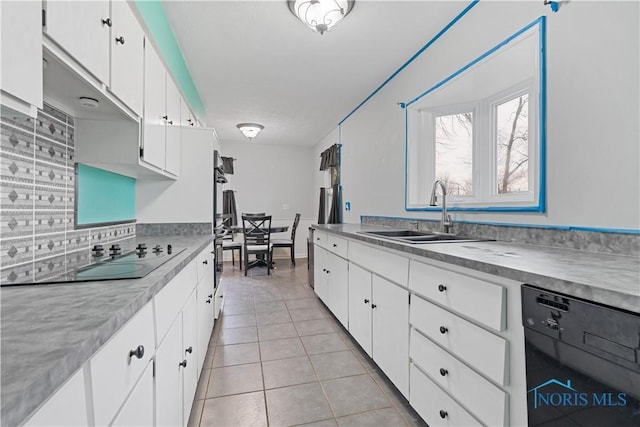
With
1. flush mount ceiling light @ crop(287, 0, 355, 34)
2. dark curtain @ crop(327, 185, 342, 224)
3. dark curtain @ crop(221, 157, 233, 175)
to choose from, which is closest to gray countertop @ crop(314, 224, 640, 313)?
flush mount ceiling light @ crop(287, 0, 355, 34)

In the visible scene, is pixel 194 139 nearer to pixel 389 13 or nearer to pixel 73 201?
pixel 73 201

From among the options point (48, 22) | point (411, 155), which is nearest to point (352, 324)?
point (411, 155)

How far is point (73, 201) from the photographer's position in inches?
57.9

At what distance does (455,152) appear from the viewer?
240 cm

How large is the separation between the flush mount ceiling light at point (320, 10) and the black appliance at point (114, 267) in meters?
1.73

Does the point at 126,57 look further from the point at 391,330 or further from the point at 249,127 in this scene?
the point at 249,127

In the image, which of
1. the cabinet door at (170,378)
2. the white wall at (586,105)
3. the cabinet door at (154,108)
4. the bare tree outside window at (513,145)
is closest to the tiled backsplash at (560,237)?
the white wall at (586,105)

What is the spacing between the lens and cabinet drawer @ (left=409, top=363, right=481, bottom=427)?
1147 millimetres

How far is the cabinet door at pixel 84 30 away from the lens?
84 centimetres

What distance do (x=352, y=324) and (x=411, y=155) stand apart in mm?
1592

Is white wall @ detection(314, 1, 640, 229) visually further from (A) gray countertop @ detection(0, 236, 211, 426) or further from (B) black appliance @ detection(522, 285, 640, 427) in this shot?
(A) gray countertop @ detection(0, 236, 211, 426)

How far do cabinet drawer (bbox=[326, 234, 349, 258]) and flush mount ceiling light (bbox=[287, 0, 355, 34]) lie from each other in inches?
63.6

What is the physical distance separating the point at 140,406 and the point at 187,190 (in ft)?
6.66

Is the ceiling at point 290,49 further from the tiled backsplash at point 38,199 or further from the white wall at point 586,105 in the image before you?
the tiled backsplash at point 38,199
